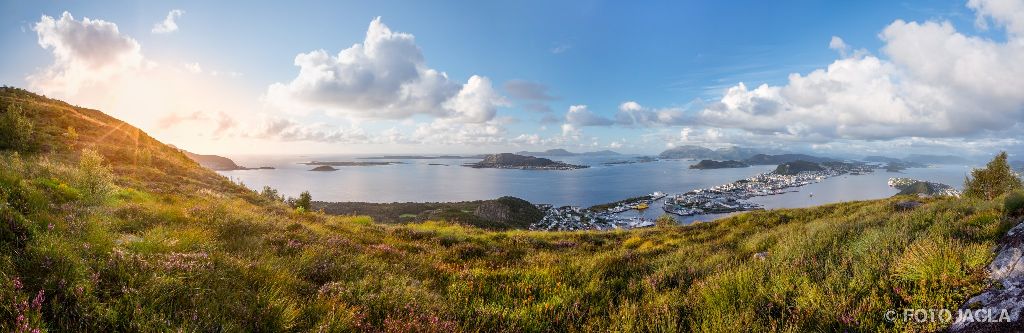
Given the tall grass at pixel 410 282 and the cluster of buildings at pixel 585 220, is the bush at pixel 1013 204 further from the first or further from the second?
the cluster of buildings at pixel 585 220

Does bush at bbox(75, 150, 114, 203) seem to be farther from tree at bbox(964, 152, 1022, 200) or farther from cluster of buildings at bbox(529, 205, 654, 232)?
cluster of buildings at bbox(529, 205, 654, 232)

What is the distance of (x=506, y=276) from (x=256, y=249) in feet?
16.9

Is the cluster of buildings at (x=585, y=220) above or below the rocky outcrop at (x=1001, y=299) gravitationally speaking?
below

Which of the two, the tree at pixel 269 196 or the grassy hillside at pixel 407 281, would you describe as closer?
the grassy hillside at pixel 407 281

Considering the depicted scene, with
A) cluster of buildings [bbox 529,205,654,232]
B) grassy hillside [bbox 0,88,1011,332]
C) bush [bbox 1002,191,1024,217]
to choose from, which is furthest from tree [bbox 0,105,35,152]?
cluster of buildings [bbox 529,205,654,232]

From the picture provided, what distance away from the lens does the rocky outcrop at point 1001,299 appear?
396 centimetres

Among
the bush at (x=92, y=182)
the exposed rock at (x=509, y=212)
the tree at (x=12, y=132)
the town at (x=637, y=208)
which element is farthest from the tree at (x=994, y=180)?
the exposed rock at (x=509, y=212)

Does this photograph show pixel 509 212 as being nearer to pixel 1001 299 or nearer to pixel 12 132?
pixel 12 132

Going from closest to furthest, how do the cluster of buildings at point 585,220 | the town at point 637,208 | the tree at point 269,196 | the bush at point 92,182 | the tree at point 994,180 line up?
→ 1. the bush at point 92,182
2. the tree at point 269,196
3. the tree at point 994,180
4. the cluster of buildings at point 585,220
5. the town at point 637,208

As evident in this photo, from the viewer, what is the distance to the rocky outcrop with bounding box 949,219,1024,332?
156 inches

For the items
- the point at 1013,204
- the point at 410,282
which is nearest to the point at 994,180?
the point at 1013,204

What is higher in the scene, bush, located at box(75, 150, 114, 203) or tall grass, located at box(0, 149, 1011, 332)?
bush, located at box(75, 150, 114, 203)

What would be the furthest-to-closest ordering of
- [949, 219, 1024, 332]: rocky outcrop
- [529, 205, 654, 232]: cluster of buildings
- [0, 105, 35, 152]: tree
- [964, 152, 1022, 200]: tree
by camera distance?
1. [529, 205, 654, 232]: cluster of buildings
2. [964, 152, 1022, 200]: tree
3. [0, 105, 35, 152]: tree
4. [949, 219, 1024, 332]: rocky outcrop

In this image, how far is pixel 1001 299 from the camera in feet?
14.0
